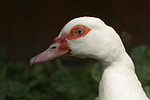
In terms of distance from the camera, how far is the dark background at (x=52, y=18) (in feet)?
14.3

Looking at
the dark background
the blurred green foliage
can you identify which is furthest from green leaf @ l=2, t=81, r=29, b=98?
the dark background

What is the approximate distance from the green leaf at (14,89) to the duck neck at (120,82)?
3.98 ft

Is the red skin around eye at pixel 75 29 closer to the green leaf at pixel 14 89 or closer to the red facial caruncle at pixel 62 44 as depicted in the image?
the red facial caruncle at pixel 62 44

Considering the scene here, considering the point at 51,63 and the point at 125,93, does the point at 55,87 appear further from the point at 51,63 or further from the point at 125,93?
the point at 125,93

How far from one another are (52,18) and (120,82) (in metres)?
2.75

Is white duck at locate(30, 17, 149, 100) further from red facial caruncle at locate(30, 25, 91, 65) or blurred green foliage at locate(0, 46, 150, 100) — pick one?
blurred green foliage at locate(0, 46, 150, 100)

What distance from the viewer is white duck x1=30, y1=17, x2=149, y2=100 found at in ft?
5.83

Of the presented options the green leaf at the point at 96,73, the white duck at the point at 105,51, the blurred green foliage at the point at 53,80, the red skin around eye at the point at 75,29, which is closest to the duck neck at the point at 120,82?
the white duck at the point at 105,51

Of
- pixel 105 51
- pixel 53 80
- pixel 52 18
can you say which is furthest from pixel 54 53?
pixel 52 18

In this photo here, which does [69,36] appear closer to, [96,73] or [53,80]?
[96,73]

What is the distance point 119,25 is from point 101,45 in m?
2.74

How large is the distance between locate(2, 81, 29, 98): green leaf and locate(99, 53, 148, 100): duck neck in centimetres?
121

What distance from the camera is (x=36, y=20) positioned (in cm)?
442

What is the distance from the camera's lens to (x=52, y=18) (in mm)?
4418
